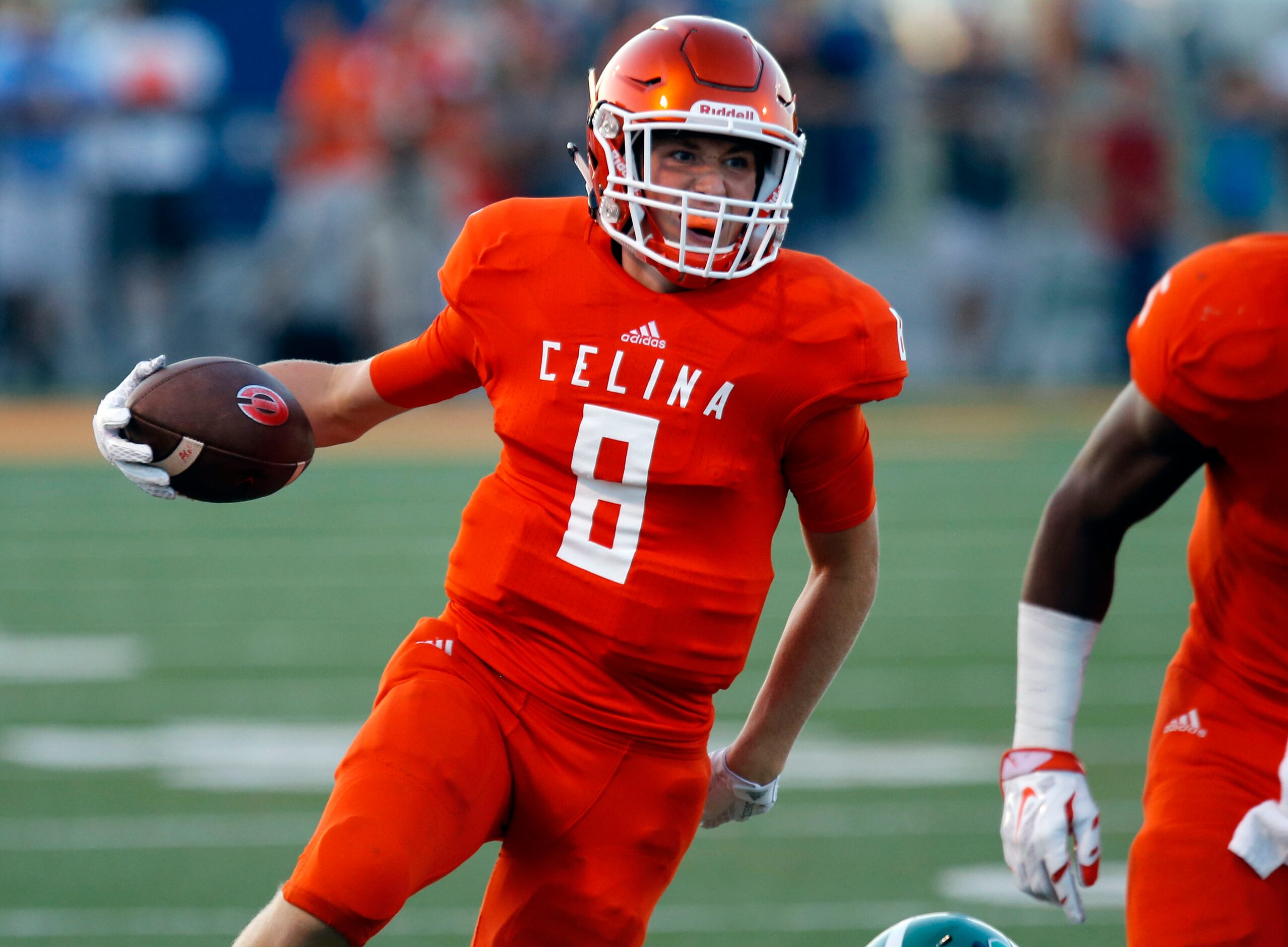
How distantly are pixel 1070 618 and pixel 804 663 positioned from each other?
1.57 ft

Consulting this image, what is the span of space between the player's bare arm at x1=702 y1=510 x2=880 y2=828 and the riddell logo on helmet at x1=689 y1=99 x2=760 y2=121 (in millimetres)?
644

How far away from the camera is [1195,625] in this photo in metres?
2.84

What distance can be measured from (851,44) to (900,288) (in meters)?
1.60

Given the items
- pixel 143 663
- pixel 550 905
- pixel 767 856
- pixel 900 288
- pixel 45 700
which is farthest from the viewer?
pixel 900 288

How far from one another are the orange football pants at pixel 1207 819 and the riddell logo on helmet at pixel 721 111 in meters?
1.03

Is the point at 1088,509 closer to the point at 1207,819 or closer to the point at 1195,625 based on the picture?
the point at 1195,625

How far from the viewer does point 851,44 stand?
12375 mm

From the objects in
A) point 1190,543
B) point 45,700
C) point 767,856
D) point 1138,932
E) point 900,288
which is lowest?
point 900,288

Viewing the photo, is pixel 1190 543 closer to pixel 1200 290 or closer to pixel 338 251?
pixel 1200 290

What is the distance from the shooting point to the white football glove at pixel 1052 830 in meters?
2.70

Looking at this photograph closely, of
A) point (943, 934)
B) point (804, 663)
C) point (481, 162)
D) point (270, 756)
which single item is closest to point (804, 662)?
point (804, 663)

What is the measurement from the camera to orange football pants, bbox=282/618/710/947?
2688 millimetres

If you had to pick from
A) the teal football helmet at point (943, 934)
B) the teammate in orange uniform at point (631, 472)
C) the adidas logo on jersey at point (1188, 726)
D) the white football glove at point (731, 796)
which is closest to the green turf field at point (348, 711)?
the white football glove at point (731, 796)

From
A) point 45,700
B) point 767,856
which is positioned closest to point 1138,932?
point 767,856
